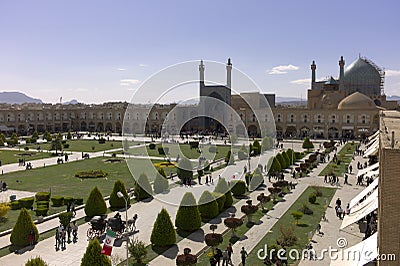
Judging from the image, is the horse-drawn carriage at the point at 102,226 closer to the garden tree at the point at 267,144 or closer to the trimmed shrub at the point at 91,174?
the trimmed shrub at the point at 91,174

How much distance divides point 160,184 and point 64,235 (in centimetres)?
803

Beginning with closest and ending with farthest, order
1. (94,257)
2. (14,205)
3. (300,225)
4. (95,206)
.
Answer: (94,257) < (300,225) < (95,206) < (14,205)

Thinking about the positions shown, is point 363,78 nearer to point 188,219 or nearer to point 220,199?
point 220,199

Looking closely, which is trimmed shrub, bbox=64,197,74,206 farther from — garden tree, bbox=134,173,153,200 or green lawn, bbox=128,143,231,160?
green lawn, bbox=128,143,231,160

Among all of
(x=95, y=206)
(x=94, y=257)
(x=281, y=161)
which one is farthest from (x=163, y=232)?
(x=281, y=161)

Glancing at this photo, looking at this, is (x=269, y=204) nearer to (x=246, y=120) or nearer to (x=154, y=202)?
(x=154, y=202)

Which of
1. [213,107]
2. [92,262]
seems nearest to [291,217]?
[92,262]

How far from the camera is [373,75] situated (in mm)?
60781

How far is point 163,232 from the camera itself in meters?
13.6

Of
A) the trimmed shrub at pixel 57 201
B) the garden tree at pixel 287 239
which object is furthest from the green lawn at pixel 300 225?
the trimmed shrub at pixel 57 201

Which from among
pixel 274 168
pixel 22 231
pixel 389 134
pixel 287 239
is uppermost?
pixel 389 134

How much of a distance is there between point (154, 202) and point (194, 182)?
542 centimetres

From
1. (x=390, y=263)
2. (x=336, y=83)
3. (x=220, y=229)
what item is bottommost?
(x=220, y=229)

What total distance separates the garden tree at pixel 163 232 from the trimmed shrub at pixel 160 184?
789 cm
